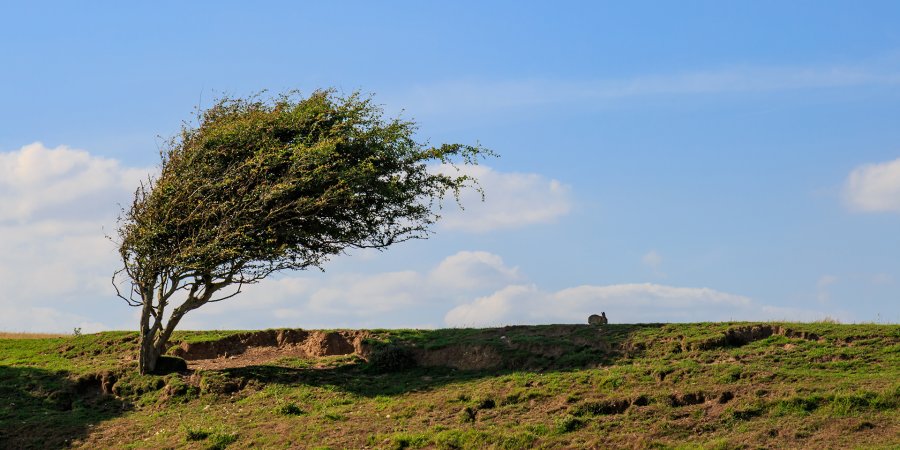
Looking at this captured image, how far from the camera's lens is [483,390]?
91.5ft

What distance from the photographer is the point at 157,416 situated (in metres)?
29.6

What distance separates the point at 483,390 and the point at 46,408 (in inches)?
555

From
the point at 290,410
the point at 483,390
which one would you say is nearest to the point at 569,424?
the point at 483,390

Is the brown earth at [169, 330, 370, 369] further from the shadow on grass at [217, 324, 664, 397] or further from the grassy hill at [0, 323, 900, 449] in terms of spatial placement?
the shadow on grass at [217, 324, 664, 397]

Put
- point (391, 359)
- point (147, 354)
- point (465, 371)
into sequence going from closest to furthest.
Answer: point (465, 371) < point (391, 359) < point (147, 354)

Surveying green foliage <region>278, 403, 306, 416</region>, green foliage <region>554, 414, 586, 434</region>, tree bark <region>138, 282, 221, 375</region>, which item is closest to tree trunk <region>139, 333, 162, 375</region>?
tree bark <region>138, 282, 221, 375</region>

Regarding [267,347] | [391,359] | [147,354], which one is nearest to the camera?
[391,359]

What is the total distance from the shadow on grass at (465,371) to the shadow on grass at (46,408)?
4161 millimetres

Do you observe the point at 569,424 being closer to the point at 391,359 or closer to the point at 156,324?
the point at 391,359

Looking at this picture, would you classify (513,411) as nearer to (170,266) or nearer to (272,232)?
(272,232)

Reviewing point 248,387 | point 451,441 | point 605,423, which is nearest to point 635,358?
point 605,423

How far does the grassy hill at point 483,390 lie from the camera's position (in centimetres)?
2369

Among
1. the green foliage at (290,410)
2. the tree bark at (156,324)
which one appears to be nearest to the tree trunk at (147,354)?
the tree bark at (156,324)

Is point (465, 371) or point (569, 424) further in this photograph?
point (465, 371)
